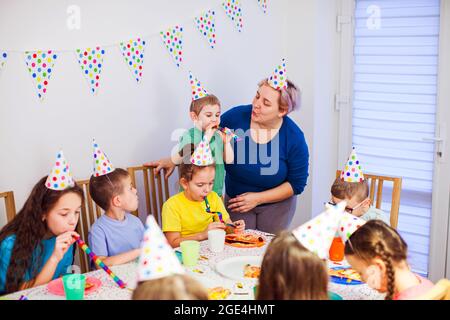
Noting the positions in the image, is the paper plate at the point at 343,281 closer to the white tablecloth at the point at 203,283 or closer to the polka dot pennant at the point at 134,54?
the white tablecloth at the point at 203,283

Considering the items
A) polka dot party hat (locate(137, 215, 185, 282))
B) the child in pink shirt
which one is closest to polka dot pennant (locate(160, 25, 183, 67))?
the child in pink shirt

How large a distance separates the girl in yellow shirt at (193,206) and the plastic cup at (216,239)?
21cm

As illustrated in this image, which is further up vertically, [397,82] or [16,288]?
[397,82]

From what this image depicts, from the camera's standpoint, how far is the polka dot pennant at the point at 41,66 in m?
2.36

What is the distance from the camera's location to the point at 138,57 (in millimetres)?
2760

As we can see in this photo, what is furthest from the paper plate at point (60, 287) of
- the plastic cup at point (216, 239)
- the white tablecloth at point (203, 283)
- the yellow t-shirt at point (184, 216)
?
the yellow t-shirt at point (184, 216)

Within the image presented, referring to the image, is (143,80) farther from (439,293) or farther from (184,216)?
(439,293)

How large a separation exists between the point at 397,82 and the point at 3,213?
7.28ft

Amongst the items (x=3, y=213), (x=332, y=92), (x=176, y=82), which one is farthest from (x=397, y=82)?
(x=3, y=213)

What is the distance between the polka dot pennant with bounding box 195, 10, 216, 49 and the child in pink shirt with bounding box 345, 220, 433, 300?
174 centimetres

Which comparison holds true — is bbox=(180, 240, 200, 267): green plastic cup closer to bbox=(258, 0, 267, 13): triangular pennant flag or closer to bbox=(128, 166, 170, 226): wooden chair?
bbox=(128, 166, 170, 226): wooden chair

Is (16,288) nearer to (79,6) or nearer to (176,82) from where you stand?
(79,6)

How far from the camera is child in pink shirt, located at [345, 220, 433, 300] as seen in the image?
1.58m

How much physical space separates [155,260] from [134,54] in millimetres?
1633
